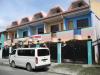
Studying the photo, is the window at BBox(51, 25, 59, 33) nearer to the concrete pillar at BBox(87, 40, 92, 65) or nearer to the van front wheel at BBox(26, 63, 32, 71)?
the concrete pillar at BBox(87, 40, 92, 65)

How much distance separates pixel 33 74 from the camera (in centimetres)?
1517

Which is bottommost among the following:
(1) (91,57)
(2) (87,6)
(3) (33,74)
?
(3) (33,74)

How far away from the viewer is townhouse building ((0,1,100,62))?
67.4 ft

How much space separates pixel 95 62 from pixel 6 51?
17554 mm

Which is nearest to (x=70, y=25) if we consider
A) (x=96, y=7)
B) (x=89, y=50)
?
(x=96, y=7)

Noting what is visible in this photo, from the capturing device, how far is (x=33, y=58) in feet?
53.9

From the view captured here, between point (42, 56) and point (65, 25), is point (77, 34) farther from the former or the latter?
point (42, 56)

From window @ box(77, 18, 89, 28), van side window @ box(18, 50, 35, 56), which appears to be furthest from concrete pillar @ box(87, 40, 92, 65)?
van side window @ box(18, 50, 35, 56)

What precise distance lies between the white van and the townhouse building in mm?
4764

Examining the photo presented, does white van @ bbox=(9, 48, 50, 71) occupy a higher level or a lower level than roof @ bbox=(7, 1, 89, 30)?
lower

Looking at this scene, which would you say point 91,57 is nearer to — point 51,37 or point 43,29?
point 51,37

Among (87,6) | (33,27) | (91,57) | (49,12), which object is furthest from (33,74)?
(33,27)

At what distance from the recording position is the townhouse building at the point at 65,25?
67.4 feet

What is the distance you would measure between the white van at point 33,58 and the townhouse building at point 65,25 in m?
4.76
